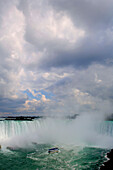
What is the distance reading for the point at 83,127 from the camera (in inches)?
2793

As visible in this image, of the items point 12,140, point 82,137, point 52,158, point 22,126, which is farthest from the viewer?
point 82,137

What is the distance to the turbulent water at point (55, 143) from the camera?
28281 mm

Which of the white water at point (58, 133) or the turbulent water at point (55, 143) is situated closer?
the turbulent water at point (55, 143)

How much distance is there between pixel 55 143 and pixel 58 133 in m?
14.0

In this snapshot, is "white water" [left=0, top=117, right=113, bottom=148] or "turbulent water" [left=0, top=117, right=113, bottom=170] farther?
"white water" [left=0, top=117, right=113, bottom=148]

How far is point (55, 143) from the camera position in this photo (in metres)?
49.9

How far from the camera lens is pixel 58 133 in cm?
6372

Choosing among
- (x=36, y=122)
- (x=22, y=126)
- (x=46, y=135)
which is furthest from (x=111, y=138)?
(x=22, y=126)

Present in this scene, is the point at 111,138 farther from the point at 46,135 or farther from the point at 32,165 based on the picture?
the point at 32,165

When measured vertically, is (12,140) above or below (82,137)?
above

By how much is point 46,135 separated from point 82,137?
633 inches

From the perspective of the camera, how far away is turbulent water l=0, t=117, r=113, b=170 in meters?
28.3

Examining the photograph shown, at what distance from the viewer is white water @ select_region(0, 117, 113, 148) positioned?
157ft

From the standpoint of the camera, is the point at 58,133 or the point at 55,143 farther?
the point at 58,133
